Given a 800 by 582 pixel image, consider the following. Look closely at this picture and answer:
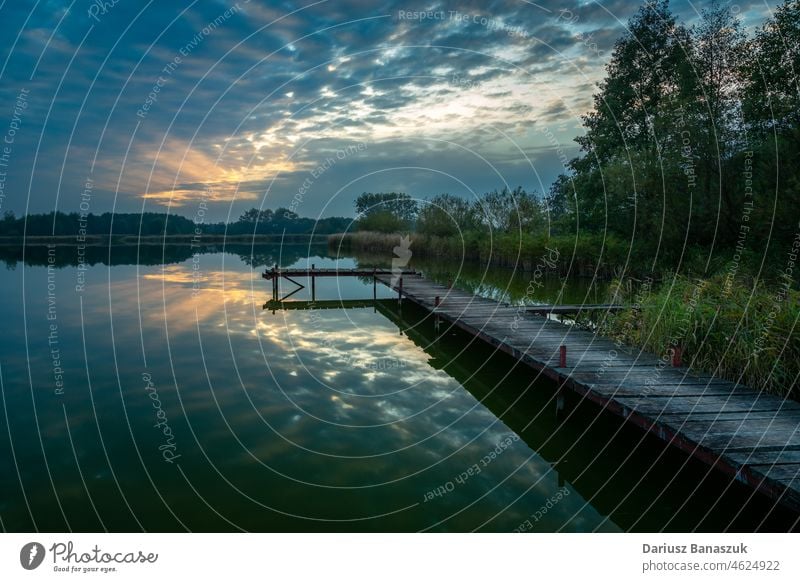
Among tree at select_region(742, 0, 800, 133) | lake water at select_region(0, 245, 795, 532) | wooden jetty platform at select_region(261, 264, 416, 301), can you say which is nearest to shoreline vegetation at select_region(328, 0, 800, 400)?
tree at select_region(742, 0, 800, 133)

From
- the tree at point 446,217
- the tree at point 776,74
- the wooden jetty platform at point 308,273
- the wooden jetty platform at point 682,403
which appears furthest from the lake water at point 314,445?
the tree at point 446,217

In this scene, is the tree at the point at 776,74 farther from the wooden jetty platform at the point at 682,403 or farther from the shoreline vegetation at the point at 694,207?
the wooden jetty platform at the point at 682,403

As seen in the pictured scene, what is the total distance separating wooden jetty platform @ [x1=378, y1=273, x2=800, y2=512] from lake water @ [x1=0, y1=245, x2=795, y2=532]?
0.75m

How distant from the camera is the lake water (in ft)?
21.1

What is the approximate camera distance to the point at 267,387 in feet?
36.1

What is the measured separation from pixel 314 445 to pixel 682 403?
5286 millimetres

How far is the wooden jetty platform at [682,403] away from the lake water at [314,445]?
754 millimetres

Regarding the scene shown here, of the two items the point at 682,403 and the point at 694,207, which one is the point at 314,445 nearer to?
the point at 682,403

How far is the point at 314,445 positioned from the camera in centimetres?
837

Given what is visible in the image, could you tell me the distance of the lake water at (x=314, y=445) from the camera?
21.1 feet

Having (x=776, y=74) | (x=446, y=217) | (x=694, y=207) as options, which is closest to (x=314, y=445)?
(x=694, y=207)

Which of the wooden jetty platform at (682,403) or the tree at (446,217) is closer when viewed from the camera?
the wooden jetty platform at (682,403)

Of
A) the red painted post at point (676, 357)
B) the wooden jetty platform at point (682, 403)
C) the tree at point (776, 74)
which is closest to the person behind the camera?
the wooden jetty platform at point (682, 403)
